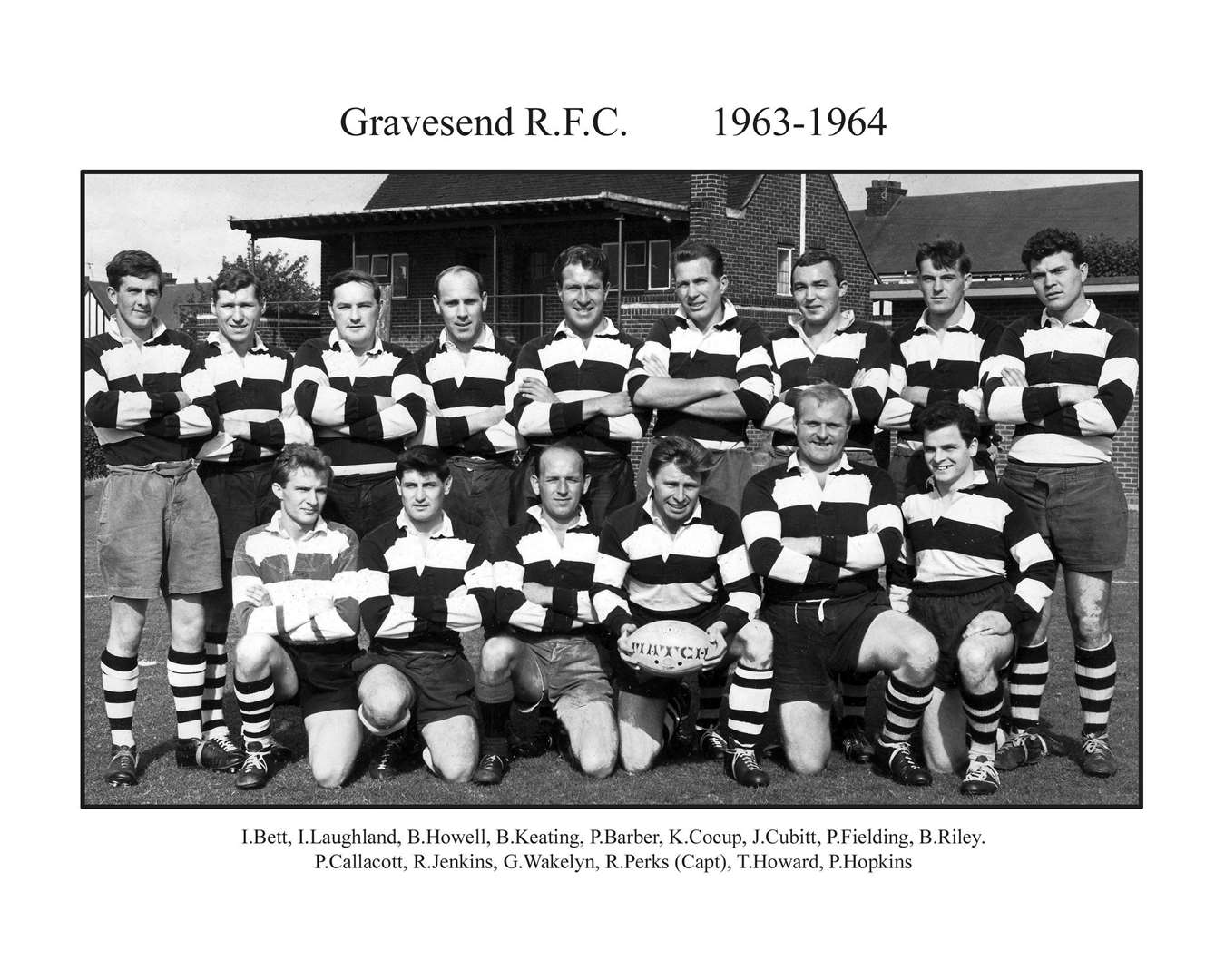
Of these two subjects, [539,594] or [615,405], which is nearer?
[539,594]

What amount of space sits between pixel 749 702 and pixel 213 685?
96.7 inches

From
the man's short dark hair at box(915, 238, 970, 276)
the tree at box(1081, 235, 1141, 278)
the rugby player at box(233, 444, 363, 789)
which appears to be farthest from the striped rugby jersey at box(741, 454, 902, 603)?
the tree at box(1081, 235, 1141, 278)

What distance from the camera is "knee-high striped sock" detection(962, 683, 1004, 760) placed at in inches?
198

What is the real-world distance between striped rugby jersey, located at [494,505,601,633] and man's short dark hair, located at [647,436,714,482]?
0.45 metres

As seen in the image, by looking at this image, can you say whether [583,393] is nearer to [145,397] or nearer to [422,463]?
[422,463]

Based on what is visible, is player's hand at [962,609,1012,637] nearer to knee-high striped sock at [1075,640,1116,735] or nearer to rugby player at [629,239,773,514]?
knee-high striped sock at [1075,640,1116,735]

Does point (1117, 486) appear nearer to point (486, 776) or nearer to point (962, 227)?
point (486, 776)

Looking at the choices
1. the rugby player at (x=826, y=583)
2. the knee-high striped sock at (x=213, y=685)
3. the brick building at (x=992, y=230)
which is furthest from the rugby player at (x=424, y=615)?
the brick building at (x=992, y=230)

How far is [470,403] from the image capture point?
18.9 feet

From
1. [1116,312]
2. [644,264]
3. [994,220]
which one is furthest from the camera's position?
[994,220]

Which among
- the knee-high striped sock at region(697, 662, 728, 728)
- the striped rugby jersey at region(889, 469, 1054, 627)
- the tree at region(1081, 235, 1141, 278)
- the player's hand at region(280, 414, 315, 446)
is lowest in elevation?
the knee-high striped sock at region(697, 662, 728, 728)

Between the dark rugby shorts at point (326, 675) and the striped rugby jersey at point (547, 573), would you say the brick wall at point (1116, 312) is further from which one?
the dark rugby shorts at point (326, 675)

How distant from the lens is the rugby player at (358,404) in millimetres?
5578

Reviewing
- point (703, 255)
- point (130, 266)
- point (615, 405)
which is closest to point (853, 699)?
point (615, 405)
